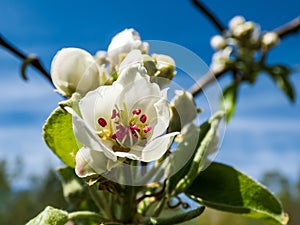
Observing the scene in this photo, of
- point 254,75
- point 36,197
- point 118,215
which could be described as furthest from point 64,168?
point 36,197

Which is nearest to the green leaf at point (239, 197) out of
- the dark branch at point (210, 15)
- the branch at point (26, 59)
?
the branch at point (26, 59)

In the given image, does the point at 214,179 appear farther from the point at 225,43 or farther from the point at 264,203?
the point at 225,43

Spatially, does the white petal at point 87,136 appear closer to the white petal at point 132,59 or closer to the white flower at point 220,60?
the white petal at point 132,59

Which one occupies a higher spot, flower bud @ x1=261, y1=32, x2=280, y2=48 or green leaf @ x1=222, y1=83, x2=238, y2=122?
flower bud @ x1=261, y1=32, x2=280, y2=48

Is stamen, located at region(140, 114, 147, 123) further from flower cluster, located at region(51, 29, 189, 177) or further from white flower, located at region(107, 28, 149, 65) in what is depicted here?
white flower, located at region(107, 28, 149, 65)

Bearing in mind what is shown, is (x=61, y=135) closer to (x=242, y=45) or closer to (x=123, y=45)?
(x=123, y=45)

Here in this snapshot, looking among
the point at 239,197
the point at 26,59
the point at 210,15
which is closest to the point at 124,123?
the point at 239,197

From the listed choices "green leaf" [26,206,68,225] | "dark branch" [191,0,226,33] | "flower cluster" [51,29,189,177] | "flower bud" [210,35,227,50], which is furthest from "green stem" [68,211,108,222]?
"flower bud" [210,35,227,50]
